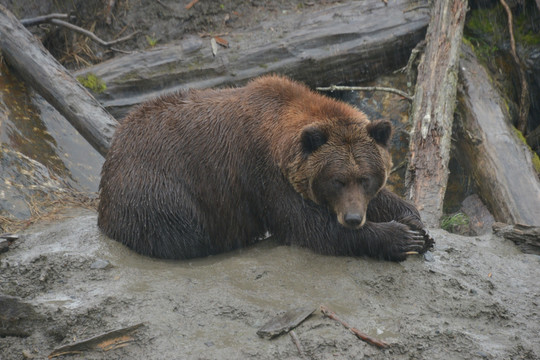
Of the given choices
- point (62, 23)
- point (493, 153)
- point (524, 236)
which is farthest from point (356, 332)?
point (62, 23)

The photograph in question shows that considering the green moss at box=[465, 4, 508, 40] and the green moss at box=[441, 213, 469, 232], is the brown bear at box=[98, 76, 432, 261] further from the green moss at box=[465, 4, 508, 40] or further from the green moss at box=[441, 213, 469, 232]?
the green moss at box=[465, 4, 508, 40]

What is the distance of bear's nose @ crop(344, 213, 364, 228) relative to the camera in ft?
19.2

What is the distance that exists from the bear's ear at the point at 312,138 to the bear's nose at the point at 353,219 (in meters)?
0.74

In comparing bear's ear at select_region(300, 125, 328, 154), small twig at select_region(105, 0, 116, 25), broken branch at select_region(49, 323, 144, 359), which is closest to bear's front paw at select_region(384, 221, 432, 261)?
bear's ear at select_region(300, 125, 328, 154)

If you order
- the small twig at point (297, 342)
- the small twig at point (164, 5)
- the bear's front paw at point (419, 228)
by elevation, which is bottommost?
the small twig at point (297, 342)

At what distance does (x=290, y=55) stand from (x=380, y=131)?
5919 millimetres

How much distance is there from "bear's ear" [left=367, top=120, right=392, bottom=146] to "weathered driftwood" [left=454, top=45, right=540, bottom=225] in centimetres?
340

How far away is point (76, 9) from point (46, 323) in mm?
9055

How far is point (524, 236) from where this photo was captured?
723 centimetres

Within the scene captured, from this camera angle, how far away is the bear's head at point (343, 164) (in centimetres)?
601

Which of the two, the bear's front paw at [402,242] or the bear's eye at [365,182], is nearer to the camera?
the bear's eye at [365,182]

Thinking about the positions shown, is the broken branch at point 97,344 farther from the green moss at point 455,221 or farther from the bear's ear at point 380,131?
the green moss at point 455,221

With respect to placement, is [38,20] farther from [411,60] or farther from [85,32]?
[411,60]

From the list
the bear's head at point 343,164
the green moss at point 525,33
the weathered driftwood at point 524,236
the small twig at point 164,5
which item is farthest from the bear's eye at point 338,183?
the small twig at point 164,5
